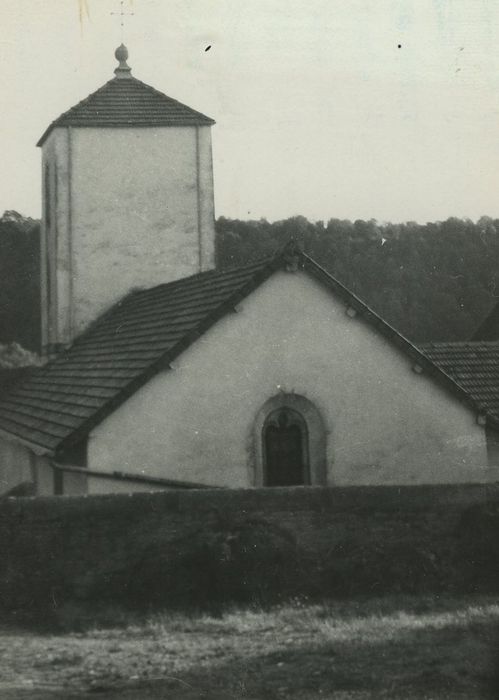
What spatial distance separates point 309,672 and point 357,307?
8.14 m

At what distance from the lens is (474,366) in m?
21.5

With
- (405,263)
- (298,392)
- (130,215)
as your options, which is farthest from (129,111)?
(405,263)

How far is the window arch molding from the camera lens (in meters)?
15.2

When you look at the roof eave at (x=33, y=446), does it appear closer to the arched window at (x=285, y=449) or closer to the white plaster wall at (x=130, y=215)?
the arched window at (x=285, y=449)

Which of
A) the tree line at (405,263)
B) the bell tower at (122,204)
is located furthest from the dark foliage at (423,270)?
the bell tower at (122,204)

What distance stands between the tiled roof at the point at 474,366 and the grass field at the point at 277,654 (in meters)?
9.14

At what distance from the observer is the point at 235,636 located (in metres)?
10.0

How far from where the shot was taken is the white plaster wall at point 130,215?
23625 millimetres

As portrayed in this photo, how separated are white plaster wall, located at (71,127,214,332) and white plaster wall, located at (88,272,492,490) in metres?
8.97

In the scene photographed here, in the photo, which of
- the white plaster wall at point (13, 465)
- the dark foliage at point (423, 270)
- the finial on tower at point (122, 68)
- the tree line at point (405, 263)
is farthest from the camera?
the dark foliage at point (423, 270)

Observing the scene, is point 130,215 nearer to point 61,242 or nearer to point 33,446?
point 61,242

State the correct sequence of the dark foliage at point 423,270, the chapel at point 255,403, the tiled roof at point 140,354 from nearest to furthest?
the chapel at point 255,403, the tiled roof at point 140,354, the dark foliage at point 423,270

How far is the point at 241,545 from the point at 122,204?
14177mm

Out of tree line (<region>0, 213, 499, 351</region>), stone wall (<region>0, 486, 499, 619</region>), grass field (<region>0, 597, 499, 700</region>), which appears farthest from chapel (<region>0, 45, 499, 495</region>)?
tree line (<region>0, 213, 499, 351</region>)
